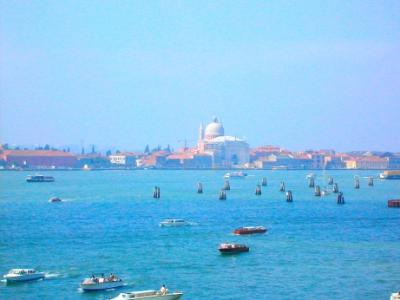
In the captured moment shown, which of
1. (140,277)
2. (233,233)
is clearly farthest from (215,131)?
(140,277)

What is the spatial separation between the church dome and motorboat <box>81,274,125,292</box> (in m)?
127

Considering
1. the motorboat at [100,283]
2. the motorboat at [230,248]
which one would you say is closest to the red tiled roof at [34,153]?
the motorboat at [230,248]

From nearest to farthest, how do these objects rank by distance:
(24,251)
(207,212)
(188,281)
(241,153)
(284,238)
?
(188,281)
(24,251)
(284,238)
(207,212)
(241,153)

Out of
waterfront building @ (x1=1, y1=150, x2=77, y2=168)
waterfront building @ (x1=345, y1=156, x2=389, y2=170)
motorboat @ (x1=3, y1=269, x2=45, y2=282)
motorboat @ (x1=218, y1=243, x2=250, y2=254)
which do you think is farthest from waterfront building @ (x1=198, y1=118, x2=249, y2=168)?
motorboat @ (x1=3, y1=269, x2=45, y2=282)

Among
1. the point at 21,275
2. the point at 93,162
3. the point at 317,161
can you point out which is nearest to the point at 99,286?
the point at 21,275

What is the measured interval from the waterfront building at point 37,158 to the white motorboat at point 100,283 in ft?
352

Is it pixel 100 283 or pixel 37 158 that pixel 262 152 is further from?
pixel 100 283

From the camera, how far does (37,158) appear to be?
128 meters

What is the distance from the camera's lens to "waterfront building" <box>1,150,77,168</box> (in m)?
127

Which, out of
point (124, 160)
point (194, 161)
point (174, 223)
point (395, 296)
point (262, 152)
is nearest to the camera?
point (395, 296)

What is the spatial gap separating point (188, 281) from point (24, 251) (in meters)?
7.19

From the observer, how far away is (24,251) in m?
27.3

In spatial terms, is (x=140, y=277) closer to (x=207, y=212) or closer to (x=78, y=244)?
(x=78, y=244)

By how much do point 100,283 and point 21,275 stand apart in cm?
209
